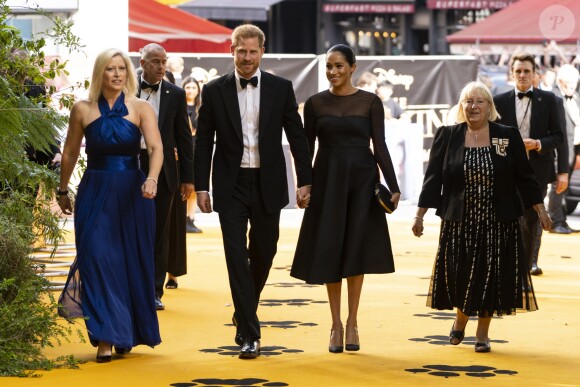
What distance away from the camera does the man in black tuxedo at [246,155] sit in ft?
29.8

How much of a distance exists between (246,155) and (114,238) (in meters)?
0.95

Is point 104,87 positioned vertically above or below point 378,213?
above

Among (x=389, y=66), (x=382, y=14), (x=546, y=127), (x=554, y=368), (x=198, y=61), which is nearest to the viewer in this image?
(x=554, y=368)

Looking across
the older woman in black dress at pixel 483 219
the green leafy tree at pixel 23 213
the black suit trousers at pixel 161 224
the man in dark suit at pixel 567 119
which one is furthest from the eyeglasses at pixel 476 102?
the man in dark suit at pixel 567 119

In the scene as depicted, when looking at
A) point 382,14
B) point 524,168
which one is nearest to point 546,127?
point 524,168

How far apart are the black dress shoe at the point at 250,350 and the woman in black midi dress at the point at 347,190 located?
25.3 inches

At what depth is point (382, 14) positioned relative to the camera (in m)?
48.4

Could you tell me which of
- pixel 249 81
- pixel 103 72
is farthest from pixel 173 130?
pixel 103 72

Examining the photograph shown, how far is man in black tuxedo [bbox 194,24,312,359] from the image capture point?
29.8 ft

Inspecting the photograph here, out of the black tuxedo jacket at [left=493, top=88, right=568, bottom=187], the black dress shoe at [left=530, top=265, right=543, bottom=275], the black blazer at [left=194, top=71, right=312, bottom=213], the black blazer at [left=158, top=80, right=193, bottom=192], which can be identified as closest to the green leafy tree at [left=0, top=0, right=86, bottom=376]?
the black blazer at [left=194, top=71, right=312, bottom=213]

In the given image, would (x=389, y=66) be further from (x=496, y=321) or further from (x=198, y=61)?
(x=496, y=321)

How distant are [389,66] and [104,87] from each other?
1308cm

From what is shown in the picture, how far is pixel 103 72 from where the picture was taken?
8.99 meters

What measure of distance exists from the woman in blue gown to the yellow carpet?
32 cm
